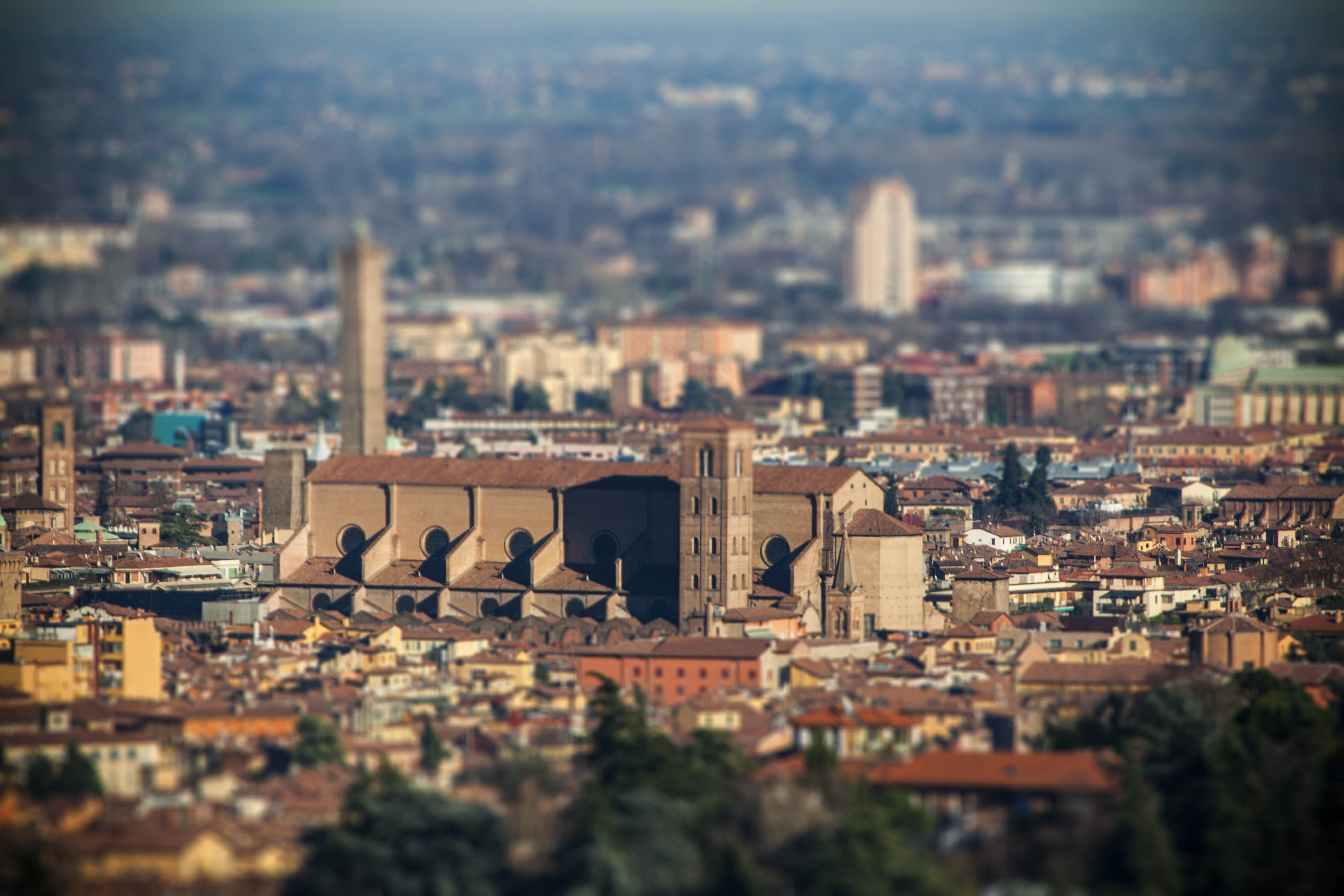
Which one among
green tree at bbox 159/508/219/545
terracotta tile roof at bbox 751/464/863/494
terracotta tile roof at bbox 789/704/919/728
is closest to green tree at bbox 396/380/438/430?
green tree at bbox 159/508/219/545


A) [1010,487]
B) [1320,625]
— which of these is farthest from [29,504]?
[1320,625]

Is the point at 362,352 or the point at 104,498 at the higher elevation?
the point at 362,352

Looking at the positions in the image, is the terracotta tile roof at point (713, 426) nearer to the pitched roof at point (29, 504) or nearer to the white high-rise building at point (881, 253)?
the pitched roof at point (29, 504)

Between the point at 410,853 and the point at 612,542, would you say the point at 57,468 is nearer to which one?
the point at 612,542

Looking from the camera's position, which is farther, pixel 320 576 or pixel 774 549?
pixel 320 576

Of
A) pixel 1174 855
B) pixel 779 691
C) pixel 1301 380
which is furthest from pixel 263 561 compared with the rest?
pixel 1301 380

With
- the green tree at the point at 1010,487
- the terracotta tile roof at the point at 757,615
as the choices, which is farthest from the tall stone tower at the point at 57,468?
the terracotta tile roof at the point at 757,615

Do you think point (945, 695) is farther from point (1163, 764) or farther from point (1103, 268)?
point (1103, 268)
